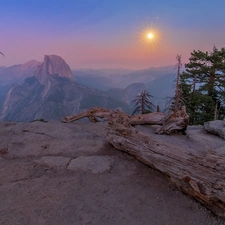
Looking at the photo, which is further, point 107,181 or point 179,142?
point 179,142

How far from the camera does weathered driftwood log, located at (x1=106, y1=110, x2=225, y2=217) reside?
17.3 ft

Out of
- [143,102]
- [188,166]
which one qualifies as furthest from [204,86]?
[188,166]

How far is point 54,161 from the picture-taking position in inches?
319

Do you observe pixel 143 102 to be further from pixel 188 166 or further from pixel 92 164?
pixel 188 166

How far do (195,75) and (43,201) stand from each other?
90.2 feet

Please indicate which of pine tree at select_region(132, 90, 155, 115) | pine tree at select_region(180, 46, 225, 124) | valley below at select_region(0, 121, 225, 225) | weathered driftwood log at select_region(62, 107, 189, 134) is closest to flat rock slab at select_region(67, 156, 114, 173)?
valley below at select_region(0, 121, 225, 225)

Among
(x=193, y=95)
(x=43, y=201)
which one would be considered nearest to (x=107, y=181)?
(x=43, y=201)

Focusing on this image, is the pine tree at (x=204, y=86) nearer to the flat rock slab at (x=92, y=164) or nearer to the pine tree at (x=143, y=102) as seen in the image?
the pine tree at (x=143, y=102)

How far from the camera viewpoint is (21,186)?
638 centimetres

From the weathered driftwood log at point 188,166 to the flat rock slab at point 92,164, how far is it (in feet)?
3.47

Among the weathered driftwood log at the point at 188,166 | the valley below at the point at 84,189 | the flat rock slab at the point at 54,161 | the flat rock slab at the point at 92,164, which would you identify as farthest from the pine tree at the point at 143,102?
the flat rock slab at the point at 54,161

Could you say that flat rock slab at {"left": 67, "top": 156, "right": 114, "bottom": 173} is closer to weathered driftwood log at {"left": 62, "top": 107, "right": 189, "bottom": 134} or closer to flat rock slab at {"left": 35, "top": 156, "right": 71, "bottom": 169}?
flat rock slab at {"left": 35, "top": 156, "right": 71, "bottom": 169}

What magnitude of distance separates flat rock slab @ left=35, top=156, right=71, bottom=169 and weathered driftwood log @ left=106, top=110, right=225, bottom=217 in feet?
8.63

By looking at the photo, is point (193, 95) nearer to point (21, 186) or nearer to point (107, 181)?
point (107, 181)
